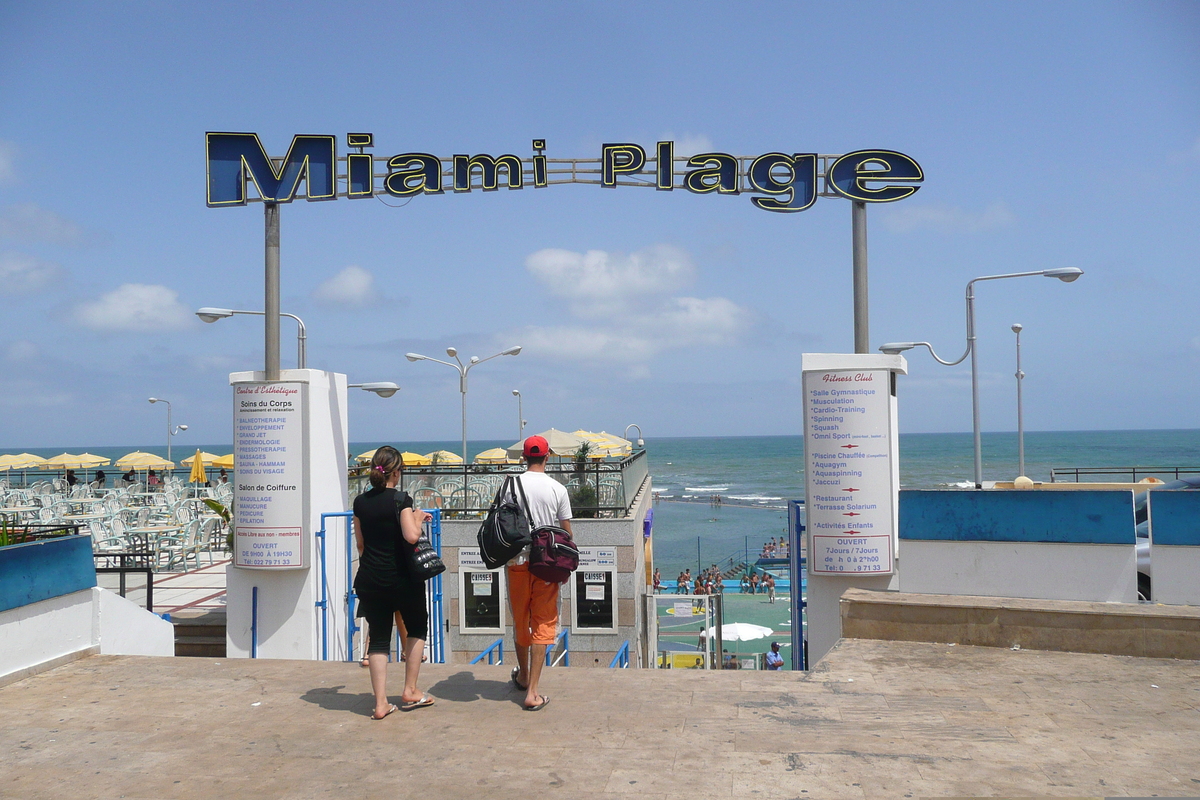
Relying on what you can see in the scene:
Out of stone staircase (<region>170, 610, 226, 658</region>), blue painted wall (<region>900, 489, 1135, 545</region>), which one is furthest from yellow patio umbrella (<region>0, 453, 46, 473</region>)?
blue painted wall (<region>900, 489, 1135, 545</region>)

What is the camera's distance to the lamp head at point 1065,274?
16875 millimetres

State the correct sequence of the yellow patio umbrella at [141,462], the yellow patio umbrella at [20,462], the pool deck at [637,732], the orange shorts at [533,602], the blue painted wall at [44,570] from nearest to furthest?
the pool deck at [637,732], the orange shorts at [533,602], the blue painted wall at [44,570], the yellow patio umbrella at [20,462], the yellow patio umbrella at [141,462]

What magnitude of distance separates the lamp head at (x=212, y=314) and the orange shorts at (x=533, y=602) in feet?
48.7

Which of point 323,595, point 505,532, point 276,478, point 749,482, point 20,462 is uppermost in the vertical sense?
point 276,478

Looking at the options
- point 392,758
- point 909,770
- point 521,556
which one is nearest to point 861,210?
point 521,556

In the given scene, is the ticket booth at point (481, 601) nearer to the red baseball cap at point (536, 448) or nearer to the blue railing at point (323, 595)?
the blue railing at point (323, 595)

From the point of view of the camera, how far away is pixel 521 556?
5301 mm

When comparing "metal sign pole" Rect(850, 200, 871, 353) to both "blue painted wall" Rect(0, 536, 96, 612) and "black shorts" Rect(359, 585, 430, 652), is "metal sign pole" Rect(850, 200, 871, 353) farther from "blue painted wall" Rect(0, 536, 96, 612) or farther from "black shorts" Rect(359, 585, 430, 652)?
"blue painted wall" Rect(0, 536, 96, 612)

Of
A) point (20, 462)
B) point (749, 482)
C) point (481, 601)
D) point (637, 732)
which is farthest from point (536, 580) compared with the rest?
point (749, 482)

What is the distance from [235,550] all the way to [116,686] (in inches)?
117

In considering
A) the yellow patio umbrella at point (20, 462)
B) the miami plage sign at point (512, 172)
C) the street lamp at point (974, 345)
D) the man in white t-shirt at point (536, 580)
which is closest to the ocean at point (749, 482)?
the yellow patio umbrella at point (20, 462)

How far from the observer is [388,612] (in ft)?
16.8

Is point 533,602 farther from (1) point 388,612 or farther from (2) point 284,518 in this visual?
(2) point 284,518

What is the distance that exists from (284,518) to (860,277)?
20.0 ft
